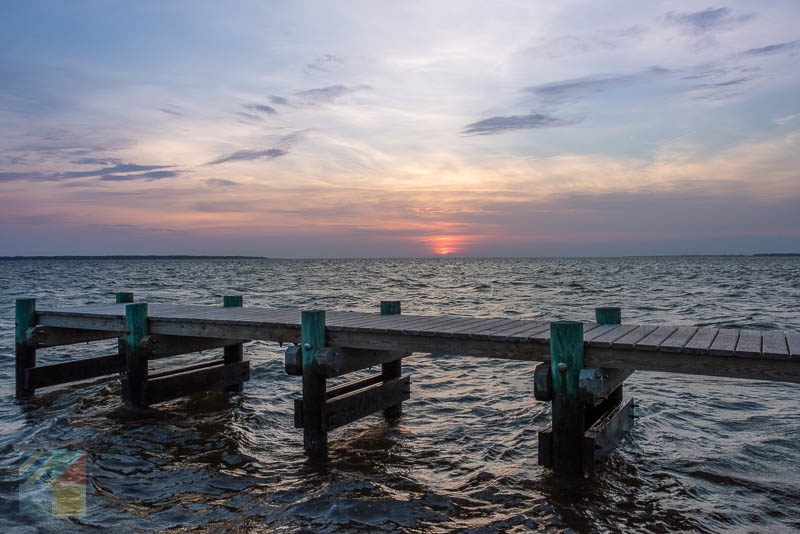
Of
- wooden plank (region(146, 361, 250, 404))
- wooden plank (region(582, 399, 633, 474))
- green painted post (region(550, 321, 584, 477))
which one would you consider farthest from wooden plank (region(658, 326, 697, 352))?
wooden plank (region(146, 361, 250, 404))

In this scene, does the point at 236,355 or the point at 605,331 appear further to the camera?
the point at 236,355

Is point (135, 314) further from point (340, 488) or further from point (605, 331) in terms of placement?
point (605, 331)

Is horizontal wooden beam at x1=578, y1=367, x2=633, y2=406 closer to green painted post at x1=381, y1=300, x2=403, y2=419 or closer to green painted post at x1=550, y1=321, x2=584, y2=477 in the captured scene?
green painted post at x1=550, y1=321, x2=584, y2=477

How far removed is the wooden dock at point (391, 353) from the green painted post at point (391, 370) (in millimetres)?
23

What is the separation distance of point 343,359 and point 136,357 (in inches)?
154

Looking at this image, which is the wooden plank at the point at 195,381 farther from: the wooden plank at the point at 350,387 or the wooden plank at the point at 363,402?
the wooden plank at the point at 363,402

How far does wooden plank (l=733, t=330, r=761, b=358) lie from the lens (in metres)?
5.15

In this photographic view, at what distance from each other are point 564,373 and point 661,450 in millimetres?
2750

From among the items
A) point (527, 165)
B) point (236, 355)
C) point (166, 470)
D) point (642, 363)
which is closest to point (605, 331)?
point (642, 363)

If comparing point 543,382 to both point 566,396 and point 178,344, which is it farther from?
point 178,344

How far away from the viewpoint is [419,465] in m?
6.99

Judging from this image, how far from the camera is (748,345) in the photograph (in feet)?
17.9

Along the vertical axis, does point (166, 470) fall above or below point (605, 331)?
below

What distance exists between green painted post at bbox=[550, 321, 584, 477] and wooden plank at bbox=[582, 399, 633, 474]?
0.09 metres
